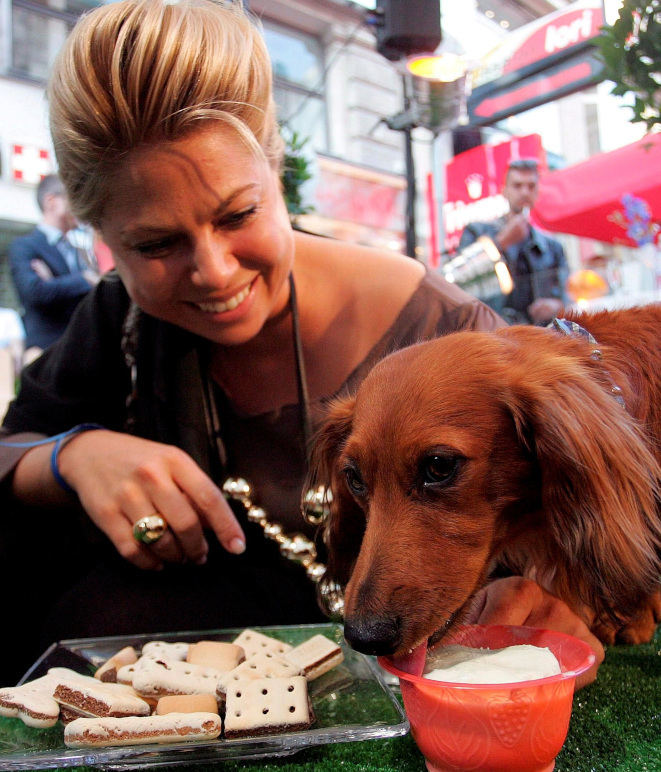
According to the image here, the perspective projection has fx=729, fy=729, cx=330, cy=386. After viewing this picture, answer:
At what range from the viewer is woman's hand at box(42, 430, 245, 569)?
4.66 feet

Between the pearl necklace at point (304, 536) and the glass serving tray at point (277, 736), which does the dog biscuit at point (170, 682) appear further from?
the pearl necklace at point (304, 536)

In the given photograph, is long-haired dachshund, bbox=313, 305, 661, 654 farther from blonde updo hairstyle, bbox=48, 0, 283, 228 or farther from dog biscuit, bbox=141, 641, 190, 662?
blonde updo hairstyle, bbox=48, 0, 283, 228

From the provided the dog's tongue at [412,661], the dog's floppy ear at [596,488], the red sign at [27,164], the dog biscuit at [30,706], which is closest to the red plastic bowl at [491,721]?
the dog's tongue at [412,661]

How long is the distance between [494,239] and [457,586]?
249 centimetres

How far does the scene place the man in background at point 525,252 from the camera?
109 inches

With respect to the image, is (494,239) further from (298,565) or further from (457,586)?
(457,586)

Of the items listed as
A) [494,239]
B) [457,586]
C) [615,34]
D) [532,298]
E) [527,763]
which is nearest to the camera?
[527,763]

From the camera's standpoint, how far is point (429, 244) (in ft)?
16.3

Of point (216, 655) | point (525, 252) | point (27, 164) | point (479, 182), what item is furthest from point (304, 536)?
point (27, 164)

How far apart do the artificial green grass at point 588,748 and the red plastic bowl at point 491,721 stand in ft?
0.24

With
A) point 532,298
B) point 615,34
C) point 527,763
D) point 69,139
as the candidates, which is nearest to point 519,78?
point 532,298

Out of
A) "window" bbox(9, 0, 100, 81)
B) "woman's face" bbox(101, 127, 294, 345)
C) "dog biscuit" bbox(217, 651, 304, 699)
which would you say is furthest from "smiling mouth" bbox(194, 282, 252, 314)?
"window" bbox(9, 0, 100, 81)

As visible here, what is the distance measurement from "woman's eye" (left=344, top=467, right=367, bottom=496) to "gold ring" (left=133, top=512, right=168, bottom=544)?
462 mm

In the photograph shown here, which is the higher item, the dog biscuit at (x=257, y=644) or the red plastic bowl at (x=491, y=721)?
the red plastic bowl at (x=491, y=721)
